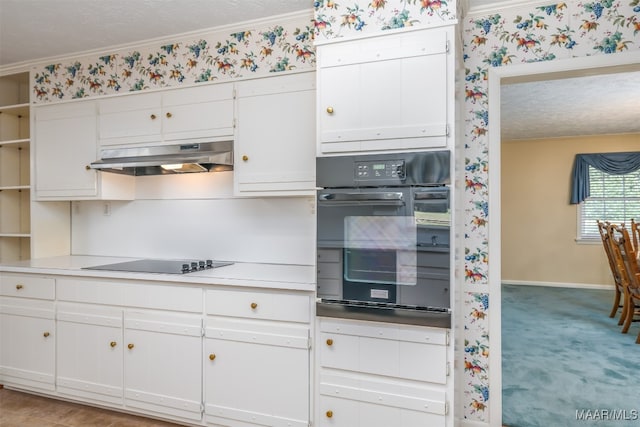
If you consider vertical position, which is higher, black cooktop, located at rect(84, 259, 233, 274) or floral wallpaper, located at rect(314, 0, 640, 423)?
floral wallpaper, located at rect(314, 0, 640, 423)

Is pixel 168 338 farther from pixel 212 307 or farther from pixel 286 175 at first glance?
pixel 286 175

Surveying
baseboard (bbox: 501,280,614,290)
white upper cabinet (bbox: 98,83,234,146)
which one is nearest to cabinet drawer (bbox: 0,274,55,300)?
white upper cabinet (bbox: 98,83,234,146)

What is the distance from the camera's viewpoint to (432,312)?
5.63 ft

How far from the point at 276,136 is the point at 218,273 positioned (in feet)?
2.97

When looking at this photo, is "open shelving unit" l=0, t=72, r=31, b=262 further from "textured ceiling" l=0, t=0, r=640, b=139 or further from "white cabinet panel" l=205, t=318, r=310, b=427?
"white cabinet panel" l=205, t=318, r=310, b=427

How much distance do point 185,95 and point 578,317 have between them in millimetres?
5026

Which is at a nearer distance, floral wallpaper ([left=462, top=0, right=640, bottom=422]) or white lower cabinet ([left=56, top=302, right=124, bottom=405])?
floral wallpaper ([left=462, top=0, right=640, bottom=422])

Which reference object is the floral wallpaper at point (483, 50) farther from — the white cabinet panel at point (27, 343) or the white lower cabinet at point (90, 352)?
the white cabinet panel at point (27, 343)

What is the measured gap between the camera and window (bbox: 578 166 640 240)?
6.27m

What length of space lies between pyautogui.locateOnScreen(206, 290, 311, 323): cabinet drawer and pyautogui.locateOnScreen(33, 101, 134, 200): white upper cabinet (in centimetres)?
137

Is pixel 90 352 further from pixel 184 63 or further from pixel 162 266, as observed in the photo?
pixel 184 63

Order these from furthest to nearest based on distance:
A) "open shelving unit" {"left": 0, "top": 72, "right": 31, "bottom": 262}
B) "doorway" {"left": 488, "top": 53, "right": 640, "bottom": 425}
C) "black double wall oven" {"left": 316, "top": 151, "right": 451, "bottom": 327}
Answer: "open shelving unit" {"left": 0, "top": 72, "right": 31, "bottom": 262}, "doorway" {"left": 488, "top": 53, "right": 640, "bottom": 425}, "black double wall oven" {"left": 316, "top": 151, "right": 451, "bottom": 327}

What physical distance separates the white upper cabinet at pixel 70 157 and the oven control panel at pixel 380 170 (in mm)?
2062

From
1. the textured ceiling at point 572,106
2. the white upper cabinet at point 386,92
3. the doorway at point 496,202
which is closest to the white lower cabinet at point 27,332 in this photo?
the white upper cabinet at point 386,92
